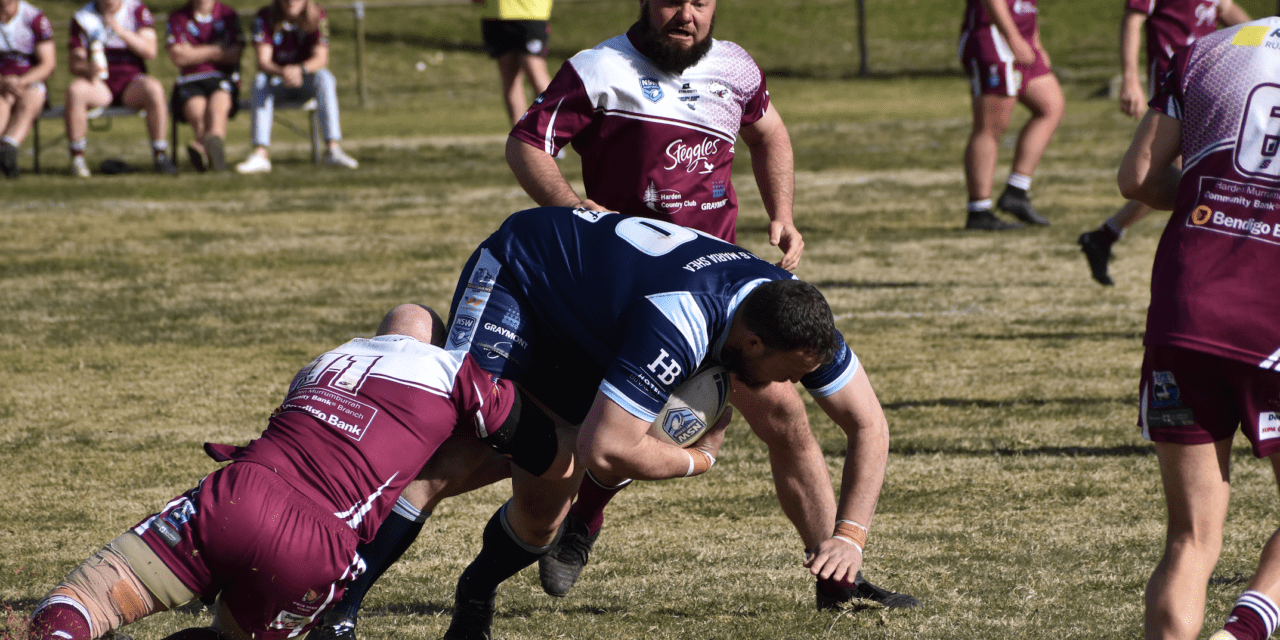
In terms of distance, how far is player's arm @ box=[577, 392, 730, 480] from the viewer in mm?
3137

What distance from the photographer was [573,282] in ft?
11.6

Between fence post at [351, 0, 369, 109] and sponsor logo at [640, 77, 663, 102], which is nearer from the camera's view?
sponsor logo at [640, 77, 663, 102]

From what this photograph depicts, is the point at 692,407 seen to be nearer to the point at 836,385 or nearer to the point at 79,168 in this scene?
the point at 836,385

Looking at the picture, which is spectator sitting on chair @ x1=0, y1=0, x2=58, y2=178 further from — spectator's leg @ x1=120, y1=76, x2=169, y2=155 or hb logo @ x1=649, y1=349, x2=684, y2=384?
hb logo @ x1=649, y1=349, x2=684, y2=384

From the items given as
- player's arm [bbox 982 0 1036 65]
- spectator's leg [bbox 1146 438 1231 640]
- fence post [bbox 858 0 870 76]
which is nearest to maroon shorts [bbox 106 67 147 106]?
player's arm [bbox 982 0 1036 65]

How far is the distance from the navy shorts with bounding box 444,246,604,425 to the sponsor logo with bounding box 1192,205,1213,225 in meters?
1.47

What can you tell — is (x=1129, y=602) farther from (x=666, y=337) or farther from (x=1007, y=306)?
(x=1007, y=306)

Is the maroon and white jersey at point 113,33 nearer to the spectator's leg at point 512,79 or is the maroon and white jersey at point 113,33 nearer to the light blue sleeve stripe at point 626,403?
the spectator's leg at point 512,79

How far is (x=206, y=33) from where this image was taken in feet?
42.5

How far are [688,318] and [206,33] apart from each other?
11.0 m

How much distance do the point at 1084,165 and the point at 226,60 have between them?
26.4ft

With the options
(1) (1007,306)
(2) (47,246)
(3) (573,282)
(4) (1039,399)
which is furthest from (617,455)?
(2) (47,246)

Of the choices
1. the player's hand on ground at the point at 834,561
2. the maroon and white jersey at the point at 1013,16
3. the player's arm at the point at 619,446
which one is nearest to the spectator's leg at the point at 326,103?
the maroon and white jersey at the point at 1013,16

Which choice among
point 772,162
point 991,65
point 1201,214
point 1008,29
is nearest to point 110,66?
point 991,65
